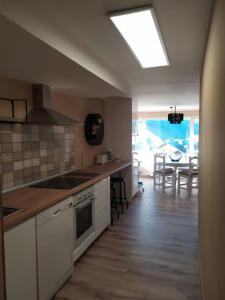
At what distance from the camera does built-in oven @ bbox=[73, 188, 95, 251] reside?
2594 mm

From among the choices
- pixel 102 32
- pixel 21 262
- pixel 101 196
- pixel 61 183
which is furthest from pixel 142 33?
pixel 101 196

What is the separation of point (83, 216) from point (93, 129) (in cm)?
206

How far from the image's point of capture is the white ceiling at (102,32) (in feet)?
4.67

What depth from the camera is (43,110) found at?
2.78m

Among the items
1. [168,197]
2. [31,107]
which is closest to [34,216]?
[31,107]

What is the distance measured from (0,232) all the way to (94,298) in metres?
1.32

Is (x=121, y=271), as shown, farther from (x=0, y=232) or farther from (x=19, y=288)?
(x=0, y=232)

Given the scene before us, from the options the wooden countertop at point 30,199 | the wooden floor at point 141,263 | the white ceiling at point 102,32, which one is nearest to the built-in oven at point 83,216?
the wooden countertop at point 30,199

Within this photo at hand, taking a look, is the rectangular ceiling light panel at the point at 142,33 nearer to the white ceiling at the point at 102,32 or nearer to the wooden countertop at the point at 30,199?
→ the white ceiling at the point at 102,32

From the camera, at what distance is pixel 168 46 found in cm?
214

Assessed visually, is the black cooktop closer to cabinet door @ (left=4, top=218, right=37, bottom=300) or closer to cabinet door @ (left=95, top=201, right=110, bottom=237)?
cabinet door @ (left=95, top=201, right=110, bottom=237)

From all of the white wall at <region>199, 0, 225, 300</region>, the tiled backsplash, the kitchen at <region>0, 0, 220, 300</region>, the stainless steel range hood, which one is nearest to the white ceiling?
the kitchen at <region>0, 0, 220, 300</region>

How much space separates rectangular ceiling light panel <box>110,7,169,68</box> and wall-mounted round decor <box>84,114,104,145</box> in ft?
6.58

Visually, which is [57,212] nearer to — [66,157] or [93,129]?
[66,157]
